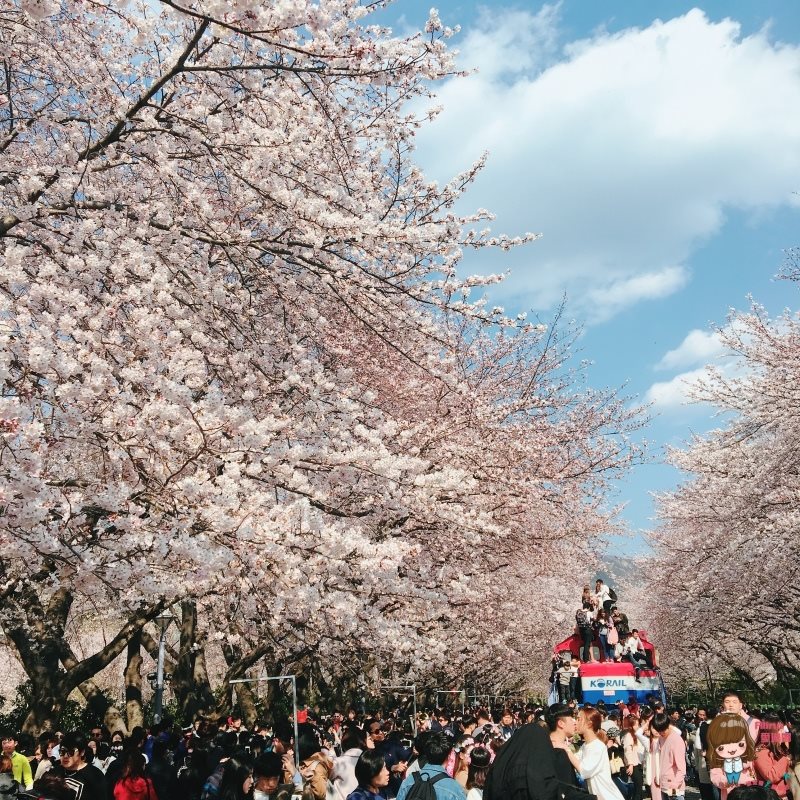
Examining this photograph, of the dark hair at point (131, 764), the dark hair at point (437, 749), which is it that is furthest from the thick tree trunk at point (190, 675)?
the dark hair at point (437, 749)

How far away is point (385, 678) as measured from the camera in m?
24.7

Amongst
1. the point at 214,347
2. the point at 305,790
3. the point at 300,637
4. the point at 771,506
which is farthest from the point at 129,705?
the point at 771,506

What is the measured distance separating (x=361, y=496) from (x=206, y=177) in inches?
185

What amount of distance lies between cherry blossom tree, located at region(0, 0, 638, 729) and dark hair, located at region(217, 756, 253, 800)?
1.57 meters

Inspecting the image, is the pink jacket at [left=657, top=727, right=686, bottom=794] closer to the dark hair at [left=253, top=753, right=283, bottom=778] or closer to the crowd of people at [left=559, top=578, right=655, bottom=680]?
the dark hair at [left=253, top=753, right=283, bottom=778]

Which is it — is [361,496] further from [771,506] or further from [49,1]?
[771,506]

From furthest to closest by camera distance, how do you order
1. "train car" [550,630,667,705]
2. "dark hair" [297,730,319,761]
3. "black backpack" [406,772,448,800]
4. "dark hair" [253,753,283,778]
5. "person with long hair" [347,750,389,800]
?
"train car" [550,630,667,705]
"dark hair" [297,730,319,761]
"dark hair" [253,753,283,778]
"person with long hair" [347,750,389,800]
"black backpack" [406,772,448,800]

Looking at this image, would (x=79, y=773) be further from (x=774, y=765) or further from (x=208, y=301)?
(x=774, y=765)

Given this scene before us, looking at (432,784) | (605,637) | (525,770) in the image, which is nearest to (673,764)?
(525,770)

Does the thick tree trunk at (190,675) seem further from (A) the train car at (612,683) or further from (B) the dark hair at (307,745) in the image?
(B) the dark hair at (307,745)

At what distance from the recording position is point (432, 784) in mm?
5258

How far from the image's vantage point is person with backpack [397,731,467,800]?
5.21 metres

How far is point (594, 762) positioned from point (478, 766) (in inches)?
45.9

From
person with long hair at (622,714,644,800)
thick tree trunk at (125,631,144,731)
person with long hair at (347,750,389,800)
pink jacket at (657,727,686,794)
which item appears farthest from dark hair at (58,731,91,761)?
thick tree trunk at (125,631,144,731)
